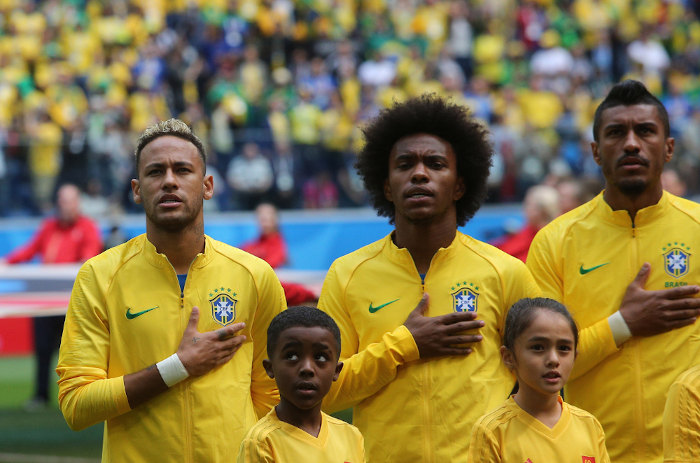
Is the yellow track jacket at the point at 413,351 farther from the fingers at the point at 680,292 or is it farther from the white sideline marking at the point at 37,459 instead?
the white sideline marking at the point at 37,459

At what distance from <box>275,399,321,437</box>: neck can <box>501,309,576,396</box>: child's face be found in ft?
2.57

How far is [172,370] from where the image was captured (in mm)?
3906

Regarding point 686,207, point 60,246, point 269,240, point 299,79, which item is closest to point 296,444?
point 686,207

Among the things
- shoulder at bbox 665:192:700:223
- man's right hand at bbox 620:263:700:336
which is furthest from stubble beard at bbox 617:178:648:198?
man's right hand at bbox 620:263:700:336

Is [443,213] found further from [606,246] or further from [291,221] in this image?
[291,221]

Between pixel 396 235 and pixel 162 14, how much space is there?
17295mm

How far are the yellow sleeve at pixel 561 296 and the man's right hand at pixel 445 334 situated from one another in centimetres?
49

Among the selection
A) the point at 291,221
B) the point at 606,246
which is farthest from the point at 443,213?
the point at 291,221

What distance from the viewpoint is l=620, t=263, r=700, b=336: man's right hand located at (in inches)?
166

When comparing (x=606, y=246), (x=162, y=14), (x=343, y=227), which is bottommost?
(x=343, y=227)

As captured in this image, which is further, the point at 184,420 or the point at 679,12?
the point at 679,12

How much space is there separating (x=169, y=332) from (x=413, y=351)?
0.94 meters

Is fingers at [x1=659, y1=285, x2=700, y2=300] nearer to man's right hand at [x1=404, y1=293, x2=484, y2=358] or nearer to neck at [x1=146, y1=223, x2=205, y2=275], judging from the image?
man's right hand at [x1=404, y1=293, x2=484, y2=358]

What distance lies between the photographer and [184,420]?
395 cm
